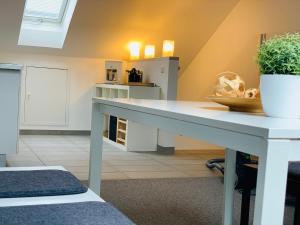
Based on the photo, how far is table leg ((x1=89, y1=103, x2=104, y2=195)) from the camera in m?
2.32

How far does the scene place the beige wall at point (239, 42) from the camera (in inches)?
189

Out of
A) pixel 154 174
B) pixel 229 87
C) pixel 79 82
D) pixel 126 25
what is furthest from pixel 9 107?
pixel 79 82

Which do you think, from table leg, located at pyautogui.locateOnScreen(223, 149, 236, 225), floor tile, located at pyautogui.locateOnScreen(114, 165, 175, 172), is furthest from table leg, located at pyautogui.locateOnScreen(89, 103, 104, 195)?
floor tile, located at pyautogui.locateOnScreen(114, 165, 175, 172)

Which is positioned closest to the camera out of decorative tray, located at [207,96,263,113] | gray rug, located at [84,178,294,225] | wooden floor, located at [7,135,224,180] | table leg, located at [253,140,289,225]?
table leg, located at [253,140,289,225]

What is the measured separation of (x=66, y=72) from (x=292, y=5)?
10.6 feet

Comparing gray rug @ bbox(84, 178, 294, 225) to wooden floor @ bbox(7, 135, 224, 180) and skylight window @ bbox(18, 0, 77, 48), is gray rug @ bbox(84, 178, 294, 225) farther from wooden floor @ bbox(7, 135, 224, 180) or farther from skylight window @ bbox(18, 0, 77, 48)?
skylight window @ bbox(18, 0, 77, 48)

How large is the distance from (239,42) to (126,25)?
4.80ft

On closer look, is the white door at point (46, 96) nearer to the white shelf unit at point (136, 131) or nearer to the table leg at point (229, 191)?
the white shelf unit at point (136, 131)

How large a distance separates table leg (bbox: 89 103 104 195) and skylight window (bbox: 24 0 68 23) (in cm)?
383

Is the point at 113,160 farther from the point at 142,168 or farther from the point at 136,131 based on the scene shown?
the point at 136,131

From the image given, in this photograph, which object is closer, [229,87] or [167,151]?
[229,87]

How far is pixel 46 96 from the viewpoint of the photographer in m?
6.25

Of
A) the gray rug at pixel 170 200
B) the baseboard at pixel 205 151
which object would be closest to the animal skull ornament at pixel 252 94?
the gray rug at pixel 170 200

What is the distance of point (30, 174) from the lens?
146 cm
